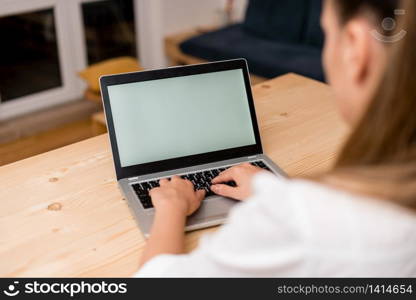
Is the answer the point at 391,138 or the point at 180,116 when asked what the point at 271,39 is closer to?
the point at 180,116

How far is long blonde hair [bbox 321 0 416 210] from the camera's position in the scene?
643 millimetres

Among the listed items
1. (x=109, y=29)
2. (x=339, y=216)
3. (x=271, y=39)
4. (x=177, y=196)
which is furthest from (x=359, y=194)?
(x=109, y=29)

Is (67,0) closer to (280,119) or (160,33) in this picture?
(160,33)

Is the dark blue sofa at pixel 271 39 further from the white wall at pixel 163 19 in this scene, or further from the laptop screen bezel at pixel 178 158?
the laptop screen bezel at pixel 178 158

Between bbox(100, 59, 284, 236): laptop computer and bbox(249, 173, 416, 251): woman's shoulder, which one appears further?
bbox(100, 59, 284, 236): laptop computer

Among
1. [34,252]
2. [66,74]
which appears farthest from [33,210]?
Result: [66,74]

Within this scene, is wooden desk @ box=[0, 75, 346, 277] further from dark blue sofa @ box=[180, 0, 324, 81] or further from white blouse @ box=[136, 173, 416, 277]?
dark blue sofa @ box=[180, 0, 324, 81]

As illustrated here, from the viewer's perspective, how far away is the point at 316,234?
0.66m

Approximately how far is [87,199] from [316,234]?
0.63m

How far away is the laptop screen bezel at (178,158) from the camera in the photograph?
1228 millimetres

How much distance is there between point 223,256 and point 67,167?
2.16 feet

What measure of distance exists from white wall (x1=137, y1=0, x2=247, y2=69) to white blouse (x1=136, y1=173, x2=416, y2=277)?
2.93 meters

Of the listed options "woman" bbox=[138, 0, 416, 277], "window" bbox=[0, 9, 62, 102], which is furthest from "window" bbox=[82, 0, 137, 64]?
"woman" bbox=[138, 0, 416, 277]

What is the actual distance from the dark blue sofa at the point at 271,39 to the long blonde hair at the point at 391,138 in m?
2.20
